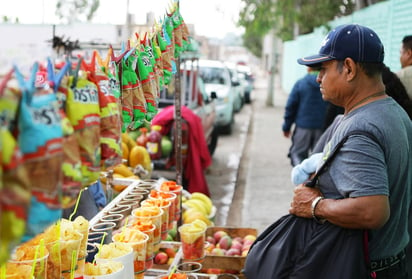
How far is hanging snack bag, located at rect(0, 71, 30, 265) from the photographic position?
0.95 m

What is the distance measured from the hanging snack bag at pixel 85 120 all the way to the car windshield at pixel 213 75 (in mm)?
12481

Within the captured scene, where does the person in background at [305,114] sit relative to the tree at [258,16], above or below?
below

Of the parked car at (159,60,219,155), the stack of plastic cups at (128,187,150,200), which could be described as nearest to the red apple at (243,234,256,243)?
the stack of plastic cups at (128,187,150,200)

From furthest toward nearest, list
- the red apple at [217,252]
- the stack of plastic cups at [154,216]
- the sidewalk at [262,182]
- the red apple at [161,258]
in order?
the sidewalk at [262,182] → the red apple at [217,252] → the red apple at [161,258] → the stack of plastic cups at [154,216]

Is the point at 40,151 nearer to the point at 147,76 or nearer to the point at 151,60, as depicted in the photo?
the point at 147,76

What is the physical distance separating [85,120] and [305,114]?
5904 millimetres

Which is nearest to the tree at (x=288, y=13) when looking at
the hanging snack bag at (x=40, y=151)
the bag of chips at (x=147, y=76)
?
the bag of chips at (x=147, y=76)

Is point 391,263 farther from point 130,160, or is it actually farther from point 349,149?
point 130,160

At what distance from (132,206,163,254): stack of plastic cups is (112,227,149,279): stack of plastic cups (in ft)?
0.79

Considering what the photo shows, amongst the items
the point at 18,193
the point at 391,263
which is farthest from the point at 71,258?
the point at 391,263

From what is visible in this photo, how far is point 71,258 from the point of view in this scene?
202cm

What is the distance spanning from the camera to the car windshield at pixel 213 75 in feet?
45.5

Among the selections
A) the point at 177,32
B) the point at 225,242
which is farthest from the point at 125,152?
the point at 177,32

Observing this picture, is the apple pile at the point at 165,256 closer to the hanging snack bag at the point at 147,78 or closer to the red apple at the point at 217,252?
the red apple at the point at 217,252
